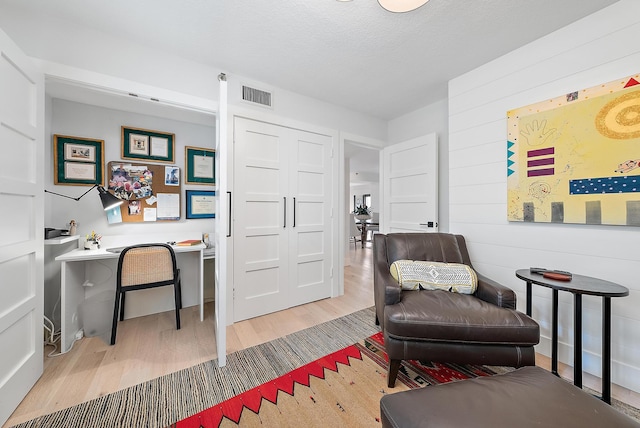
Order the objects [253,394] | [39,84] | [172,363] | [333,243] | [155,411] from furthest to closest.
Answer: [333,243] → [172,363] → [39,84] → [253,394] → [155,411]

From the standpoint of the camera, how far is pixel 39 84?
150 cm

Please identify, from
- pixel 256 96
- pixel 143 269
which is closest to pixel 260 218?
pixel 143 269

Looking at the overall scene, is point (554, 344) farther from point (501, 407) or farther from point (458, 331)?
point (501, 407)

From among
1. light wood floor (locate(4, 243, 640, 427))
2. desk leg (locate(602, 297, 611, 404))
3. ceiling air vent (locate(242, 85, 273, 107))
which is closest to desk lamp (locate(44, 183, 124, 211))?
light wood floor (locate(4, 243, 640, 427))

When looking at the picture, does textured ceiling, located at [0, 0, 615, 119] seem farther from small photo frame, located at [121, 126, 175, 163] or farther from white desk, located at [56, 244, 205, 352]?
white desk, located at [56, 244, 205, 352]

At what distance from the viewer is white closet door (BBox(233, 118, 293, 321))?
7.65ft

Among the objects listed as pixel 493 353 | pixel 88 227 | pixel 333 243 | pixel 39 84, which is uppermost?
pixel 39 84

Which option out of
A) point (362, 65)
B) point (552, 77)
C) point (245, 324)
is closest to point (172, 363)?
point (245, 324)

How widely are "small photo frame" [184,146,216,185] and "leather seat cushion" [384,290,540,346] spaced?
2.55m

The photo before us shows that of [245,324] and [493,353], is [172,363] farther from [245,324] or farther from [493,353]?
[493,353]

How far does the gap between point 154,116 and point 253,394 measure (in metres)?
2.88

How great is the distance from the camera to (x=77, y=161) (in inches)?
88.1

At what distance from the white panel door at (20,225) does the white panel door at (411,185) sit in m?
3.29

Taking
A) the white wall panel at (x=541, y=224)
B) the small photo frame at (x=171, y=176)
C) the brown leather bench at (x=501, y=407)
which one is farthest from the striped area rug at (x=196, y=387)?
the small photo frame at (x=171, y=176)
